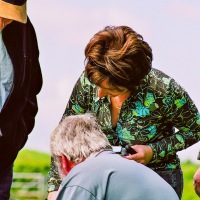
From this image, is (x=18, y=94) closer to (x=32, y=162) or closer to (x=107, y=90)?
(x=107, y=90)

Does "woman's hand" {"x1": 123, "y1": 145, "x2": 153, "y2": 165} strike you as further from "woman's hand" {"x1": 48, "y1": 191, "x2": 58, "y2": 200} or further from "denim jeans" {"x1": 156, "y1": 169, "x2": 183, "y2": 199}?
"woman's hand" {"x1": 48, "y1": 191, "x2": 58, "y2": 200}

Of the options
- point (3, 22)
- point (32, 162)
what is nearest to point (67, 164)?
point (3, 22)

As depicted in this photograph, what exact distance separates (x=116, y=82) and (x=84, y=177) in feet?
2.48

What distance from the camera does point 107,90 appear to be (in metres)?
4.30

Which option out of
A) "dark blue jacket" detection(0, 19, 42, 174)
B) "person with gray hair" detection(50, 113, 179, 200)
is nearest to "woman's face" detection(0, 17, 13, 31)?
"dark blue jacket" detection(0, 19, 42, 174)

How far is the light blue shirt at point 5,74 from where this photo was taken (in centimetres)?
446

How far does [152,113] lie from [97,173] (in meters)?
0.89

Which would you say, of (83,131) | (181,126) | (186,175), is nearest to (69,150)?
(83,131)

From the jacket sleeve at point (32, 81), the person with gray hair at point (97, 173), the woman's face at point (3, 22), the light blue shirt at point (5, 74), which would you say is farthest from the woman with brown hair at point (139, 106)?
the person with gray hair at point (97, 173)

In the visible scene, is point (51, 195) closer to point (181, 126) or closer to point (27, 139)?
point (27, 139)

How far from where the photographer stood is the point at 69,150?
146 inches

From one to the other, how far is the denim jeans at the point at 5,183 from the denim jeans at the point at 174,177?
732mm

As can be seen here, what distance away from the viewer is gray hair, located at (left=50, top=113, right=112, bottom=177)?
3.70 metres

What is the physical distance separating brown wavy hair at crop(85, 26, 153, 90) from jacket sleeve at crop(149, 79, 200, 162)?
8.6 inches
